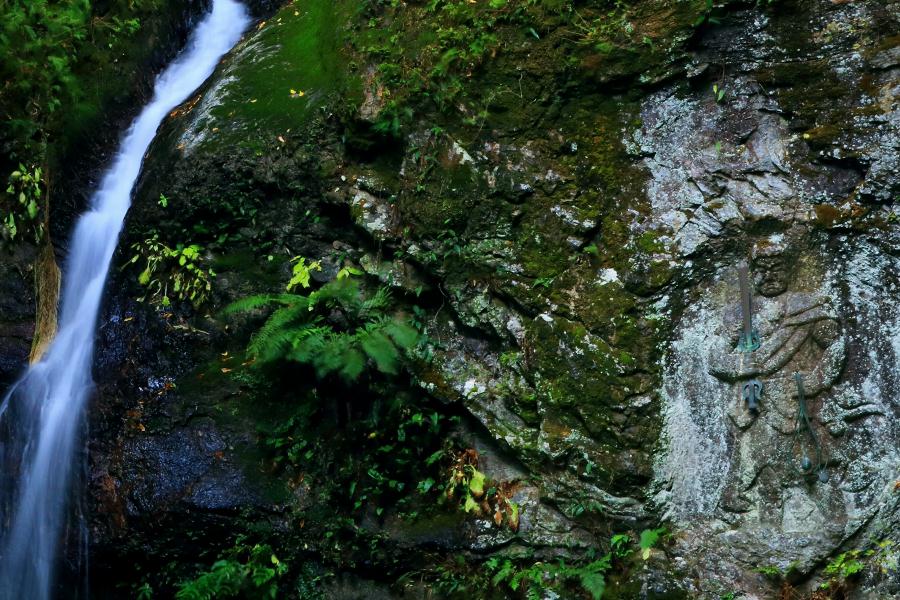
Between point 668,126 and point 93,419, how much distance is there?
5217mm

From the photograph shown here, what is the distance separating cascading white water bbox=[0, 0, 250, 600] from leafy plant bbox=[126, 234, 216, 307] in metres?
0.54

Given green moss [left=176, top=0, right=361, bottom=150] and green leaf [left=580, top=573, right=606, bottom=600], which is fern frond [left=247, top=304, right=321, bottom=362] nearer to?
green moss [left=176, top=0, right=361, bottom=150]

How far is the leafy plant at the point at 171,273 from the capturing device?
6.14 m

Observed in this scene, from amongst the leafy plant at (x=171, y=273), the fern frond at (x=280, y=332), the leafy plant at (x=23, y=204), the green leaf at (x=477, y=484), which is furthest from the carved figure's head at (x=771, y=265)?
the leafy plant at (x=23, y=204)

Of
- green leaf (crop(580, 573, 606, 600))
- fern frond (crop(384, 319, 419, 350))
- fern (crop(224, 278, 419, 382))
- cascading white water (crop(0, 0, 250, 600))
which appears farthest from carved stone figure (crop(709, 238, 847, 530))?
cascading white water (crop(0, 0, 250, 600))

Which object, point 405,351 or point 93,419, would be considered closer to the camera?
Result: point 405,351

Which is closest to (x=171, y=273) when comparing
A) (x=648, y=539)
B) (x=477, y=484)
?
(x=477, y=484)

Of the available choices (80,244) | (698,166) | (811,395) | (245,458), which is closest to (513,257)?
(698,166)

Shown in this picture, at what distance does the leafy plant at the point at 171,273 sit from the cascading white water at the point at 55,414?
1.78 ft

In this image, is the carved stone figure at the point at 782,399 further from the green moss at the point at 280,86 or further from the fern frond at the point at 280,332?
the green moss at the point at 280,86

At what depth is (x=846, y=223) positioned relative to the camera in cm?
454

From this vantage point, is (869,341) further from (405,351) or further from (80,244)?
(80,244)

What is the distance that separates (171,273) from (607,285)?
388 centimetres

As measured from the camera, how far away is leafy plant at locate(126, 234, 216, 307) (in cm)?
614
